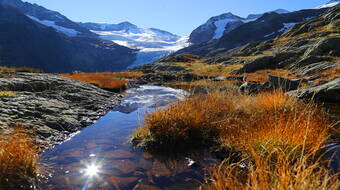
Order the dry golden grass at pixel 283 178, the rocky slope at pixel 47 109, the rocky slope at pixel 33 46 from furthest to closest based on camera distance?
the rocky slope at pixel 33 46
the rocky slope at pixel 47 109
the dry golden grass at pixel 283 178

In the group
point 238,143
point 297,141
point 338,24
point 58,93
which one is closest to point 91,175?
point 238,143

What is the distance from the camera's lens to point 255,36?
166750 mm

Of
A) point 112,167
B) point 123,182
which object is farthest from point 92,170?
point 123,182

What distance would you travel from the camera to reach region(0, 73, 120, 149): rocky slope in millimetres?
6719

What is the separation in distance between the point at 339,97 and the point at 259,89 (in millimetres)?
4354

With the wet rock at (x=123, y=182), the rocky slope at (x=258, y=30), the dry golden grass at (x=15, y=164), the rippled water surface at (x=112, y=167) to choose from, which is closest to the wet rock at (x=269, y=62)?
the rippled water surface at (x=112, y=167)

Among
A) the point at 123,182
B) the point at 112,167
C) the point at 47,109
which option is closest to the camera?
the point at 123,182

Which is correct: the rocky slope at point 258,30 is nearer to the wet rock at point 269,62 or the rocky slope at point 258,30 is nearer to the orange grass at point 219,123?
the wet rock at point 269,62

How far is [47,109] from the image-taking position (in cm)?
846

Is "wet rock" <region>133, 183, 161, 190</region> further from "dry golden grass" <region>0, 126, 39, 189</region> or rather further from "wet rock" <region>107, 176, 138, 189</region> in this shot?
"dry golden grass" <region>0, 126, 39, 189</region>

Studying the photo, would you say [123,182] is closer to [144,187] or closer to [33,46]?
[144,187]

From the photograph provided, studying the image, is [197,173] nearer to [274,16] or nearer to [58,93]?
[58,93]

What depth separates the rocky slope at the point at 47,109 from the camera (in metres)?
6.72

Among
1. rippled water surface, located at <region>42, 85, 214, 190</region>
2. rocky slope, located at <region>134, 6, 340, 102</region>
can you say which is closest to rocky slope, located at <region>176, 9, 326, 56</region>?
rocky slope, located at <region>134, 6, 340, 102</region>
